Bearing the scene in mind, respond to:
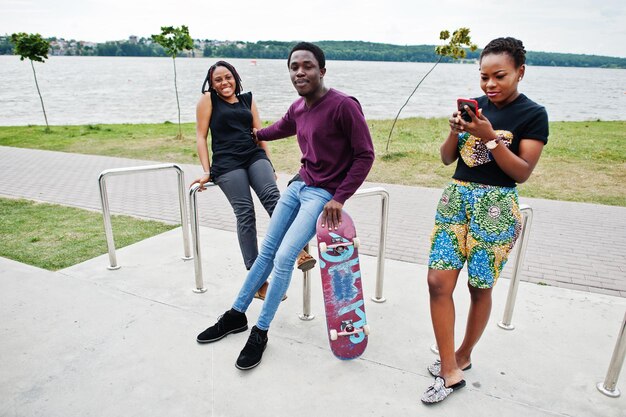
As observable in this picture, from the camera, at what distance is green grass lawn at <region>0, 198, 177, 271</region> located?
4574 millimetres

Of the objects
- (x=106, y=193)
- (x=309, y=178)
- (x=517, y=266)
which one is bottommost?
(x=517, y=266)

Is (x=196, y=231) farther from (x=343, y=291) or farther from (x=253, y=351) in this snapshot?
(x=343, y=291)

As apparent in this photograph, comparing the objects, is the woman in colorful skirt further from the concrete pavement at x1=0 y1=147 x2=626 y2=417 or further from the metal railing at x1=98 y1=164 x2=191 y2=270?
the metal railing at x1=98 y1=164 x2=191 y2=270

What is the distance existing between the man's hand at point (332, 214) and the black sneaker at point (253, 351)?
33.0 inches

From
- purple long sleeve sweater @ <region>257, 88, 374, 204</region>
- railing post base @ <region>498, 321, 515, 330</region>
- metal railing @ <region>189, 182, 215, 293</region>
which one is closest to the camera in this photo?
purple long sleeve sweater @ <region>257, 88, 374, 204</region>

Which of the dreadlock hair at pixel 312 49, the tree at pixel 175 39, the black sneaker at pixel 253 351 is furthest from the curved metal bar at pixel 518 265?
the tree at pixel 175 39

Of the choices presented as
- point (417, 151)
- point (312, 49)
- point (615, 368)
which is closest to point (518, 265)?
point (615, 368)

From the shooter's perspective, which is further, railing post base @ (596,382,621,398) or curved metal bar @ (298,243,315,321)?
curved metal bar @ (298,243,315,321)

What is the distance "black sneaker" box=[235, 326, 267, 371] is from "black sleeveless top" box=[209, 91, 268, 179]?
141 cm

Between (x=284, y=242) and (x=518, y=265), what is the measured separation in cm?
168

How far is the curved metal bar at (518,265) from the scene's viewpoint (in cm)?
298

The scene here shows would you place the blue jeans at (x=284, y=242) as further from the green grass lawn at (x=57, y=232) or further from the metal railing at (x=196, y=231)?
the green grass lawn at (x=57, y=232)

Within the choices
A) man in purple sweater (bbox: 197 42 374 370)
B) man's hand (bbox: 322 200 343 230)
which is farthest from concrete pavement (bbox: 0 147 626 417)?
man's hand (bbox: 322 200 343 230)

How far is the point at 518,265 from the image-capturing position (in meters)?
3.11
